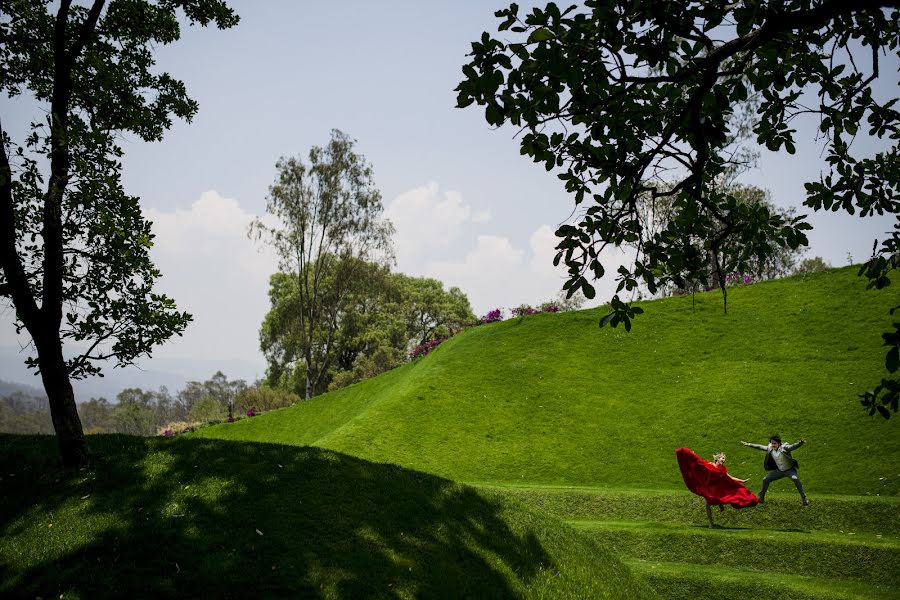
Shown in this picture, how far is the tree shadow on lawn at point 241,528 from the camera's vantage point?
7617mm

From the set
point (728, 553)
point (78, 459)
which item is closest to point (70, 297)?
point (78, 459)

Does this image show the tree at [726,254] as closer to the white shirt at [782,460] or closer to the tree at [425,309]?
the white shirt at [782,460]

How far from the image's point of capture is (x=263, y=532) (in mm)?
8672

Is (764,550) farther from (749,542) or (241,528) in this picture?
(241,528)

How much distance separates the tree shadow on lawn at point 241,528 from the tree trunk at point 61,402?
1.09 ft

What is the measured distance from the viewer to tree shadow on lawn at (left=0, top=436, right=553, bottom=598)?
7617 millimetres

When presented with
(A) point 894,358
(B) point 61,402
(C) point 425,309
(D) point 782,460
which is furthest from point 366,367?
(A) point 894,358

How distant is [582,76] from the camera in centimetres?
568

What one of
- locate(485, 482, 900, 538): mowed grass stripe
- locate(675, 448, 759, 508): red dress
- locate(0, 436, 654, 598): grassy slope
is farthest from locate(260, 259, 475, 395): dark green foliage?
locate(0, 436, 654, 598): grassy slope

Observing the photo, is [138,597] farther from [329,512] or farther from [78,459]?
[78,459]

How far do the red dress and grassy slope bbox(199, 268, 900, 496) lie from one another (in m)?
6.37

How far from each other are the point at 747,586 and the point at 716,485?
463 centimetres

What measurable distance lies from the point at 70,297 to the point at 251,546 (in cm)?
607

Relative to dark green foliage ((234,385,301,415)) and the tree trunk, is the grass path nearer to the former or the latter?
the tree trunk
